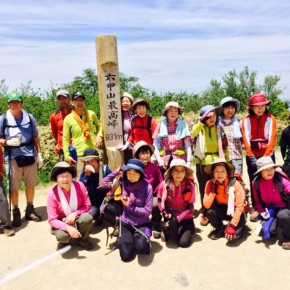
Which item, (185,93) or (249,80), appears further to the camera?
(249,80)

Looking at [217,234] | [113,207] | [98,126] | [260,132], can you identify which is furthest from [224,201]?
[98,126]

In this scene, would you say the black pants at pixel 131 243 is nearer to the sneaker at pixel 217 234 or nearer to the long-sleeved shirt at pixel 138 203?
the long-sleeved shirt at pixel 138 203

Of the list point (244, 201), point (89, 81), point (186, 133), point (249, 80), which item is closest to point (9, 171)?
point (186, 133)

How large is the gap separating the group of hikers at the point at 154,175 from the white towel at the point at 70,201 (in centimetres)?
1

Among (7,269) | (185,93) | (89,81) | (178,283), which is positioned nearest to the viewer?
(178,283)

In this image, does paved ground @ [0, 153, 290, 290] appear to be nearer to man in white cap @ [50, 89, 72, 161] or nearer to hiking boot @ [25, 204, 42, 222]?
hiking boot @ [25, 204, 42, 222]

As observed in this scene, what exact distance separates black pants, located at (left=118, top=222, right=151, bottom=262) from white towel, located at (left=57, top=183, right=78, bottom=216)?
2.29 ft

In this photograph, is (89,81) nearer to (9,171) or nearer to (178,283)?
(9,171)

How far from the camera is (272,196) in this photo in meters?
4.18

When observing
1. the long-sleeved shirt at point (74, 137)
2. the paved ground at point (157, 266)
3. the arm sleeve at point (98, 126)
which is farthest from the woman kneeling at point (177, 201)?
the arm sleeve at point (98, 126)

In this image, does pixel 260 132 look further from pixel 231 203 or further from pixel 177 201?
pixel 177 201

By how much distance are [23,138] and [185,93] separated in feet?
45.0

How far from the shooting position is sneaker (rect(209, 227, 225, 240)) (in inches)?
171

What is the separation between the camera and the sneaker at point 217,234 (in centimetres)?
434
